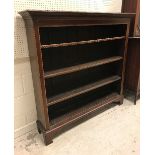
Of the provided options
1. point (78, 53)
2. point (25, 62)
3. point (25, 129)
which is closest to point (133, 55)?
point (78, 53)

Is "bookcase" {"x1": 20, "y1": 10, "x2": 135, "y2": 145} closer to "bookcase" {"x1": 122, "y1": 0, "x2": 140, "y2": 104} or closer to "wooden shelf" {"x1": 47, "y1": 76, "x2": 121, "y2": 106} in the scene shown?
"wooden shelf" {"x1": 47, "y1": 76, "x2": 121, "y2": 106}

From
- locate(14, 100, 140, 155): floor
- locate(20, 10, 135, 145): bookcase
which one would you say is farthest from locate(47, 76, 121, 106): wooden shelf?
locate(14, 100, 140, 155): floor

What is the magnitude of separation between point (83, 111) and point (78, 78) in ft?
1.24

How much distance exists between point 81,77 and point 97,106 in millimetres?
394

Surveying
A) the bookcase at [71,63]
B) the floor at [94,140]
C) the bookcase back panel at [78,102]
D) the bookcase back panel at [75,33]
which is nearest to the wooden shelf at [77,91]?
the bookcase at [71,63]

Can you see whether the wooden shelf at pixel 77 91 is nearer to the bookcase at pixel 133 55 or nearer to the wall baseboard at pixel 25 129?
the bookcase at pixel 133 55

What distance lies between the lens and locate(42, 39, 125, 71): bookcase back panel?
160 cm

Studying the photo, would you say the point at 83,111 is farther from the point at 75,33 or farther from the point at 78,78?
the point at 75,33

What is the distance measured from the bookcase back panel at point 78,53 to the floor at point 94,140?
0.72m

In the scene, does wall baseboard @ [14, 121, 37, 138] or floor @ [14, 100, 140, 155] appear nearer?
floor @ [14, 100, 140, 155]

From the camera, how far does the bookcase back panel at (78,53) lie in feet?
5.24
